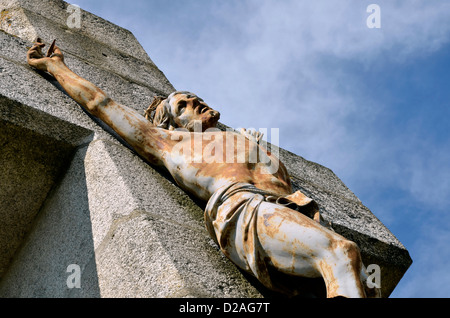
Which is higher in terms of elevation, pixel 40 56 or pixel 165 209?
pixel 40 56

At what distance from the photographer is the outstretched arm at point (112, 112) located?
3.38m

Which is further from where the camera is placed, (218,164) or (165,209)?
(218,164)

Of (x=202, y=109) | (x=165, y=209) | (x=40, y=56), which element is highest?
(x=40, y=56)

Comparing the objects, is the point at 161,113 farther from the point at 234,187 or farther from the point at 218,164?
the point at 234,187

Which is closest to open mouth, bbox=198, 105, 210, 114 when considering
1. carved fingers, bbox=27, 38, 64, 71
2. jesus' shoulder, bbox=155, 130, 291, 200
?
jesus' shoulder, bbox=155, 130, 291, 200

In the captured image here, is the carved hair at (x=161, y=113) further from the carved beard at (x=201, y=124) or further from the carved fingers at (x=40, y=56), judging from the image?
the carved fingers at (x=40, y=56)

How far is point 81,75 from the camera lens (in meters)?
4.01

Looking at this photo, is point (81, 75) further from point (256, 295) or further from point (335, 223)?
point (256, 295)

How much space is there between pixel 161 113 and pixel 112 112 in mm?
259

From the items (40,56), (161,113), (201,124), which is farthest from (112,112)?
(40,56)

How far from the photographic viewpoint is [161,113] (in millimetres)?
3641

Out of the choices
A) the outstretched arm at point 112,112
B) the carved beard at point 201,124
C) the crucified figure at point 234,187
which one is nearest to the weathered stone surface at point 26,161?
the outstretched arm at point 112,112

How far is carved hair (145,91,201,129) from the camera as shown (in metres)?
3.58

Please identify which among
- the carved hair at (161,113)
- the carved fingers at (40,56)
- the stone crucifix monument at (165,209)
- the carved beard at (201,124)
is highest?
the carved fingers at (40,56)
